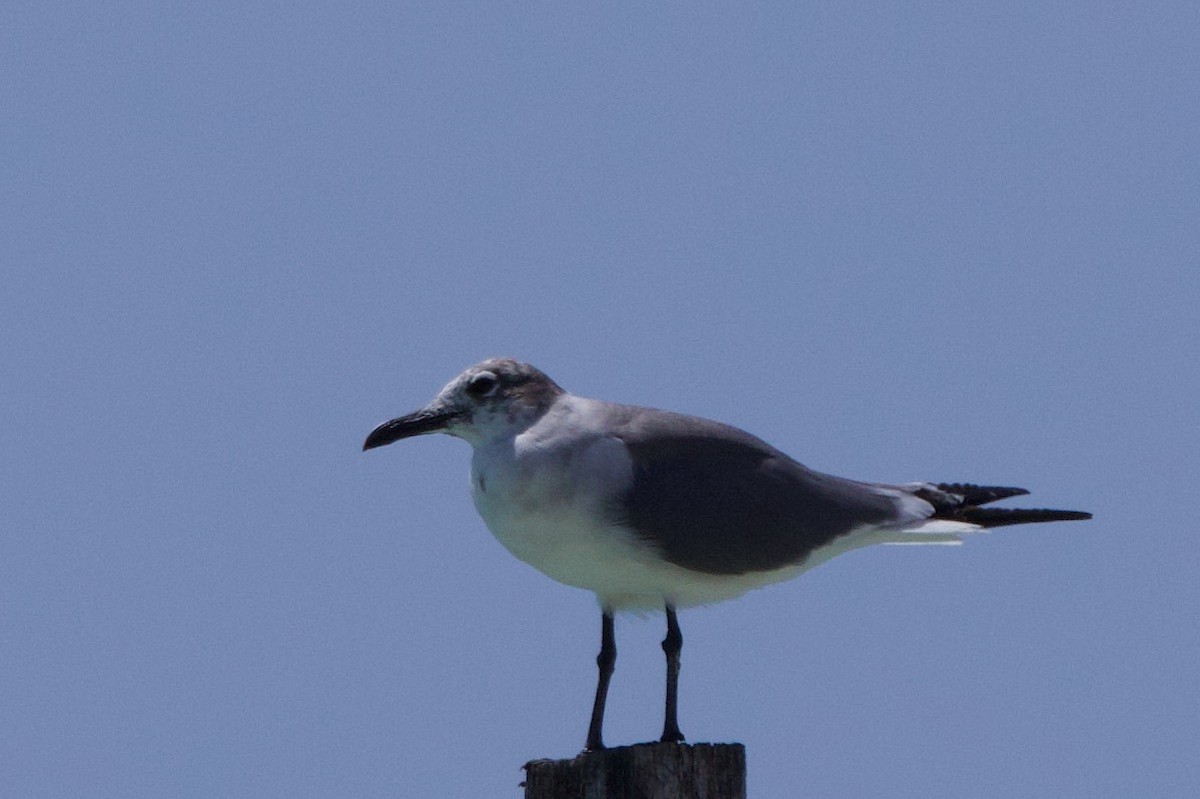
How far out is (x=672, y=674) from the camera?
7453 mm

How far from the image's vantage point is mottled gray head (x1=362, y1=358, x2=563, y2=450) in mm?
7648

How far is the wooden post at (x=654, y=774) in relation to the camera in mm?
6008

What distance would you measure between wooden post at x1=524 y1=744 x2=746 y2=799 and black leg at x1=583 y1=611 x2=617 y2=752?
124 cm

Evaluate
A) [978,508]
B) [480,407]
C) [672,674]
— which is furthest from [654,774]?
[978,508]

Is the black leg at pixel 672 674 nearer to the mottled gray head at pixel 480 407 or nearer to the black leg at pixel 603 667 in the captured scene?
the black leg at pixel 603 667

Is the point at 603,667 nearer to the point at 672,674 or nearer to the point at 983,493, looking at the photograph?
the point at 672,674

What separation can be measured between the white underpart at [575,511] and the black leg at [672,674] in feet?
0.37

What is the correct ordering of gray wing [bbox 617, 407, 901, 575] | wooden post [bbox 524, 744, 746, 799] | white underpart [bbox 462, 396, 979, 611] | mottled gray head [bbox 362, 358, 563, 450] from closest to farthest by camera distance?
wooden post [bbox 524, 744, 746, 799] < white underpart [bbox 462, 396, 979, 611] < gray wing [bbox 617, 407, 901, 575] < mottled gray head [bbox 362, 358, 563, 450]

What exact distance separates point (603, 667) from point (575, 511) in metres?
0.87

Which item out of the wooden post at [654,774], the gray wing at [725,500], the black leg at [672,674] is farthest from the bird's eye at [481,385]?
the wooden post at [654,774]

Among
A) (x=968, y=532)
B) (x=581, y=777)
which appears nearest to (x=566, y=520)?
(x=581, y=777)

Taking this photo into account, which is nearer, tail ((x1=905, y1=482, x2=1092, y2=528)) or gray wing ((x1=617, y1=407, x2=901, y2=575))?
gray wing ((x1=617, y1=407, x2=901, y2=575))

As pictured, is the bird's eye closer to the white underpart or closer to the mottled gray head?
the mottled gray head

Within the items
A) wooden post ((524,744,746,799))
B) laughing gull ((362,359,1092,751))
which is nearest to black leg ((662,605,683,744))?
laughing gull ((362,359,1092,751))
